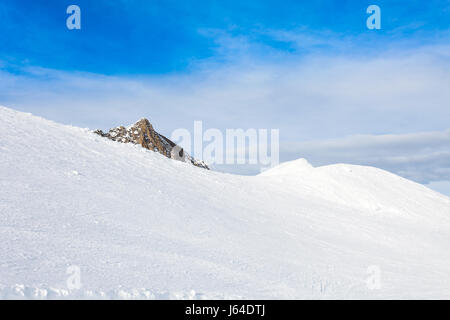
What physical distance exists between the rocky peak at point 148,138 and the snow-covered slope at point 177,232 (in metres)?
24.9

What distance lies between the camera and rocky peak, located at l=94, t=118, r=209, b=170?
155 ft

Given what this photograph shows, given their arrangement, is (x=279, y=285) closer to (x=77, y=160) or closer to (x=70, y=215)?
(x=70, y=215)

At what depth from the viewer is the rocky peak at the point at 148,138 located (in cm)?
4738

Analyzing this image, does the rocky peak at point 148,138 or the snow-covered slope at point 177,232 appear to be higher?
the rocky peak at point 148,138

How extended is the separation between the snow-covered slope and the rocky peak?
2491 cm

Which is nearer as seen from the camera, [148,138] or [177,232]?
[177,232]

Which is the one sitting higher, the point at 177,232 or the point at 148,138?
the point at 148,138

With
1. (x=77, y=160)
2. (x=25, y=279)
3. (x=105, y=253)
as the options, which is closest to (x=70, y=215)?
(x=105, y=253)

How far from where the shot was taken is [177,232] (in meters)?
12.0

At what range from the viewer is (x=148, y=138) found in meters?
48.5

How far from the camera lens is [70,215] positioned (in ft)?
35.4

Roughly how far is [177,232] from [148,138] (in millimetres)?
37944

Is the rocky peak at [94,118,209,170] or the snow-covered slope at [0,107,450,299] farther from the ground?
the rocky peak at [94,118,209,170]

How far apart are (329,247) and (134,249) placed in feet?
26.6
